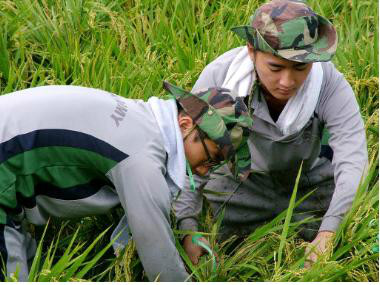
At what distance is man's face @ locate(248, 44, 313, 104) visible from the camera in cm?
272

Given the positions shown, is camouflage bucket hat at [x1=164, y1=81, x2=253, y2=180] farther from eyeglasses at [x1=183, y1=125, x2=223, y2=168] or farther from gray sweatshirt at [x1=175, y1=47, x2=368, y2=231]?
gray sweatshirt at [x1=175, y1=47, x2=368, y2=231]

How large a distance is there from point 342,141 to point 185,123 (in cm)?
69

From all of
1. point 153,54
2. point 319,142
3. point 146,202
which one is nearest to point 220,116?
point 146,202

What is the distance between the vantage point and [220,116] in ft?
7.72

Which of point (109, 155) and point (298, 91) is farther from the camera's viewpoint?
point (298, 91)

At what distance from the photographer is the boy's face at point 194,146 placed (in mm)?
2342

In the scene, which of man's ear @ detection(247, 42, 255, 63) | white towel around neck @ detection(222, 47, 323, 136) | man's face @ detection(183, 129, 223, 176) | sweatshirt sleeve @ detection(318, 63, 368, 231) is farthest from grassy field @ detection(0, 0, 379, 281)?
man's ear @ detection(247, 42, 255, 63)

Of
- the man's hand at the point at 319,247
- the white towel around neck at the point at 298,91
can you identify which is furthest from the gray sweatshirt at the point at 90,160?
the white towel around neck at the point at 298,91

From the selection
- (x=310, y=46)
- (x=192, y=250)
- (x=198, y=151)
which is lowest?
(x=192, y=250)

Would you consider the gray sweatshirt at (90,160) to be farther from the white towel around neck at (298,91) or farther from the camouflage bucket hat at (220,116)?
the white towel around neck at (298,91)

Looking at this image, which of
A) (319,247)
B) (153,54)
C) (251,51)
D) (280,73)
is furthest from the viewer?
(153,54)

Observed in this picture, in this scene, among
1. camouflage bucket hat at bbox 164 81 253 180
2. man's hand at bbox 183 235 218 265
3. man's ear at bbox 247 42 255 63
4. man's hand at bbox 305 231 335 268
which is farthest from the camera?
man's ear at bbox 247 42 255 63

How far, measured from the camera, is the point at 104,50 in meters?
3.53

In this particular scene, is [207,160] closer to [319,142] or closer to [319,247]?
[319,247]
